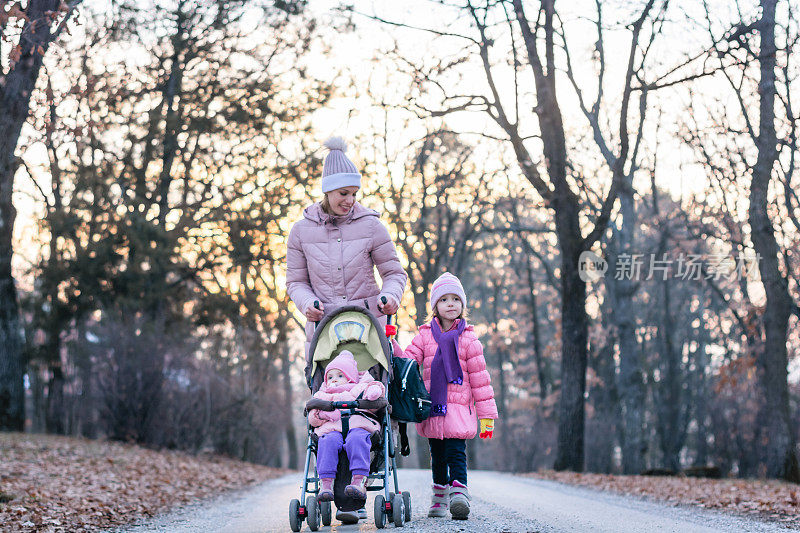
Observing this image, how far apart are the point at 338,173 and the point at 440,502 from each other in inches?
108

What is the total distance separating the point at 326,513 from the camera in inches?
270

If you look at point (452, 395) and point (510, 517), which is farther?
point (510, 517)

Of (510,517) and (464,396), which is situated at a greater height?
(464,396)

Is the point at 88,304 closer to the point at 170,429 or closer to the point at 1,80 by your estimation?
the point at 170,429

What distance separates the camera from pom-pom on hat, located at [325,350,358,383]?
6.90 metres

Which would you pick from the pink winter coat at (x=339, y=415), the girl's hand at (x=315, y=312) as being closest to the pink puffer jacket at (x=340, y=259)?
the girl's hand at (x=315, y=312)

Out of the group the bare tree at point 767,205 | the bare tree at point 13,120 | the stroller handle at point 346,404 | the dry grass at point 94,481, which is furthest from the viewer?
the bare tree at point 767,205

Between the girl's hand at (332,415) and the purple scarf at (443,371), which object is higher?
the purple scarf at (443,371)

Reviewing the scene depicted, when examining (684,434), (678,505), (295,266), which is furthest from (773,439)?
(684,434)

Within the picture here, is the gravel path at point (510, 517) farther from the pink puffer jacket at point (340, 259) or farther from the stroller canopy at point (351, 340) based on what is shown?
the pink puffer jacket at point (340, 259)

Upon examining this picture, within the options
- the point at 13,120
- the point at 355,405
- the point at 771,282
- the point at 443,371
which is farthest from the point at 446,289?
the point at 771,282

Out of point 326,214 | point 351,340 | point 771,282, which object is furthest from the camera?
point 771,282

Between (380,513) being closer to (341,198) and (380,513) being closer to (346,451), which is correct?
(346,451)

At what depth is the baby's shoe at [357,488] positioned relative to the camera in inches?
254
